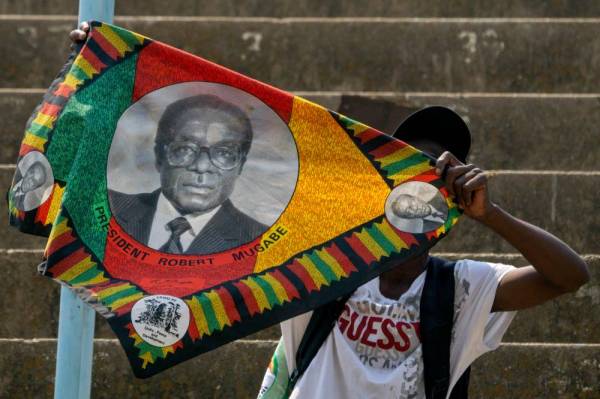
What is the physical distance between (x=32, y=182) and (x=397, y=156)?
3.54ft

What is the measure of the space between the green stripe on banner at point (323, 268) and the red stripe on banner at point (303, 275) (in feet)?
0.12

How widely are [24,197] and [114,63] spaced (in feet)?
1.57

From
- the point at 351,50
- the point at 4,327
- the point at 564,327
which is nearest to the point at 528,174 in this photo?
the point at 564,327

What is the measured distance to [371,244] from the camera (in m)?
4.17

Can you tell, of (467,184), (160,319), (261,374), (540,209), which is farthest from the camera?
(540,209)

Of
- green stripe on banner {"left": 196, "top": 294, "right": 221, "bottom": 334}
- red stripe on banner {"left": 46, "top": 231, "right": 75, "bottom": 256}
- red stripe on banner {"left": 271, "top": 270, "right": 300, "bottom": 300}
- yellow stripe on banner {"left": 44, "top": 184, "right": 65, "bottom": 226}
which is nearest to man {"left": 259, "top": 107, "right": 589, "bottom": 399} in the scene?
red stripe on banner {"left": 271, "top": 270, "right": 300, "bottom": 300}

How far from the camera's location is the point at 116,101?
4.43 meters

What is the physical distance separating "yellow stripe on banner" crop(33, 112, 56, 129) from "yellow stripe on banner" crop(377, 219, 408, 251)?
3.39ft

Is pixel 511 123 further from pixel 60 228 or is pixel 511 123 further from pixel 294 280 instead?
pixel 60 228

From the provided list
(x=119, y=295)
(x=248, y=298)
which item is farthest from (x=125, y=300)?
(x=248, y=298)

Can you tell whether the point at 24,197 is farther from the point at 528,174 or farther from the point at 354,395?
the point at 528,174

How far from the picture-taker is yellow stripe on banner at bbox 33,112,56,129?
14.6 ft

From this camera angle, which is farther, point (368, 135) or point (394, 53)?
point (394, 53)

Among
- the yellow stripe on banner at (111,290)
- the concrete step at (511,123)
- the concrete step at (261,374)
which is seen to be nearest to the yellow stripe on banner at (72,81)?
the yellow stripe on banner at (111,290)
